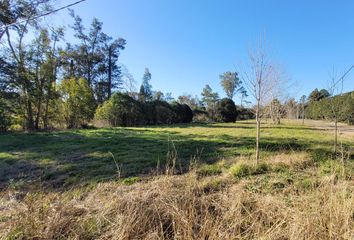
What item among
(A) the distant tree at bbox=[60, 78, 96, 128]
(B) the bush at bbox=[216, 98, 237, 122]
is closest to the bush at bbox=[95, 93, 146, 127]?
(A) the distant tree at bbox=[60, 78, 96, 128]

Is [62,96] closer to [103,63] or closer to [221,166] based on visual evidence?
[103,63]

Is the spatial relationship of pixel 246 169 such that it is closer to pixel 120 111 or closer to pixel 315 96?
pixel 120 111

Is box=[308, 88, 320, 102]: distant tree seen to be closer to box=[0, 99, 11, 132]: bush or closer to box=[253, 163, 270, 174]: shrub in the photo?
box=[253, 163, 270, 174]: shrub

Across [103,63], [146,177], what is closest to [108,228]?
[146,177]

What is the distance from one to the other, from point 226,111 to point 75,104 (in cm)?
1317

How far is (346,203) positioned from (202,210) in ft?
4.55

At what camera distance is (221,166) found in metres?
4.51

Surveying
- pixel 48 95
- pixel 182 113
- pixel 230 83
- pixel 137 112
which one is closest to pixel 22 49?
pixel 48 95

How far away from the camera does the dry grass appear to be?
6.66 feet

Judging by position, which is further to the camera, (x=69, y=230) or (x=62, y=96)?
(x=62, y=96)

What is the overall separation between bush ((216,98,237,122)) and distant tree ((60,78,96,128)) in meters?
11.7

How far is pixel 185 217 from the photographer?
88.8 inches

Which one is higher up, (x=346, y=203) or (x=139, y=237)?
(x=346, y=203)

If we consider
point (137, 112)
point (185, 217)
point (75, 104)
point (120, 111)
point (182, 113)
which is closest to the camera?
point (185, 217)
